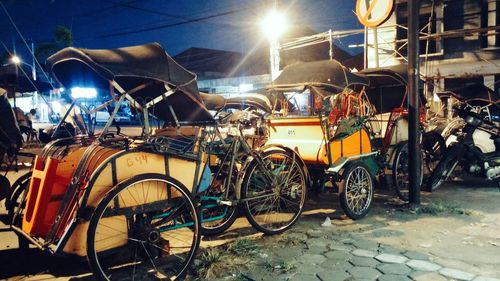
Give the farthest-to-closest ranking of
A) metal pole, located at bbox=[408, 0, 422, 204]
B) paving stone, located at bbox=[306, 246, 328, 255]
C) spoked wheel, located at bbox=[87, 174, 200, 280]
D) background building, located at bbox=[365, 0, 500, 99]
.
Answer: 1. background building, located at bbox=[365, 0, 500, 99]
2. metal pole, located at bbox=[408, 0, 422, 204]
3. paving stone, located at bbox=[306, 246, 328, 255]
4. spoked wheel, located at bbox=[87, 174, 200, 280]

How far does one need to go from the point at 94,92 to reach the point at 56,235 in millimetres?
2543

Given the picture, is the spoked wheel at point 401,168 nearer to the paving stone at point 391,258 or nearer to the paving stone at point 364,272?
the paving stone at point 391,258

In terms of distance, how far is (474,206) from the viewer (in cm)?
677

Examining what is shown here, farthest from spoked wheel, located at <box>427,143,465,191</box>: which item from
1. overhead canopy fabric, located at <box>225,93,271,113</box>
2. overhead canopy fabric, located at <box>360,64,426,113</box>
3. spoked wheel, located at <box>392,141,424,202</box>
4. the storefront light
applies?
the storefront light

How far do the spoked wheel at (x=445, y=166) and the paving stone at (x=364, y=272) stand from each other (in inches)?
157

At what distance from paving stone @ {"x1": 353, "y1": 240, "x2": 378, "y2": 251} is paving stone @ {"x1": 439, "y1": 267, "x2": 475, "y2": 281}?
876 millimetres

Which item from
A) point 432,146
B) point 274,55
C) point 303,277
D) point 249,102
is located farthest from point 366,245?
point 274,55

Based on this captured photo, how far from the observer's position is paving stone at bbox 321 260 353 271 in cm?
429

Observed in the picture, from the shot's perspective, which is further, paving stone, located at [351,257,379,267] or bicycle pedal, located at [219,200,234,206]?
bicycle pedal, located at [219,200,234,206]

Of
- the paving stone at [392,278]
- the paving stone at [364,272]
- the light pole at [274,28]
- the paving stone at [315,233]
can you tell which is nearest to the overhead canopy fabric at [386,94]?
the paving stone at [315,233]

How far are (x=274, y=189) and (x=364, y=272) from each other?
174 centimetres

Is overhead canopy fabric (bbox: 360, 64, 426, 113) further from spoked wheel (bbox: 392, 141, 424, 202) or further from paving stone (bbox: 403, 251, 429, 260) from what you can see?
paving stone (bbox: 403, 251, 429, 260)

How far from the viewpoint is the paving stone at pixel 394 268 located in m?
4.12

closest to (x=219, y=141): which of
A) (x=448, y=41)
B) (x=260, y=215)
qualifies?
(x=260, y=215)
